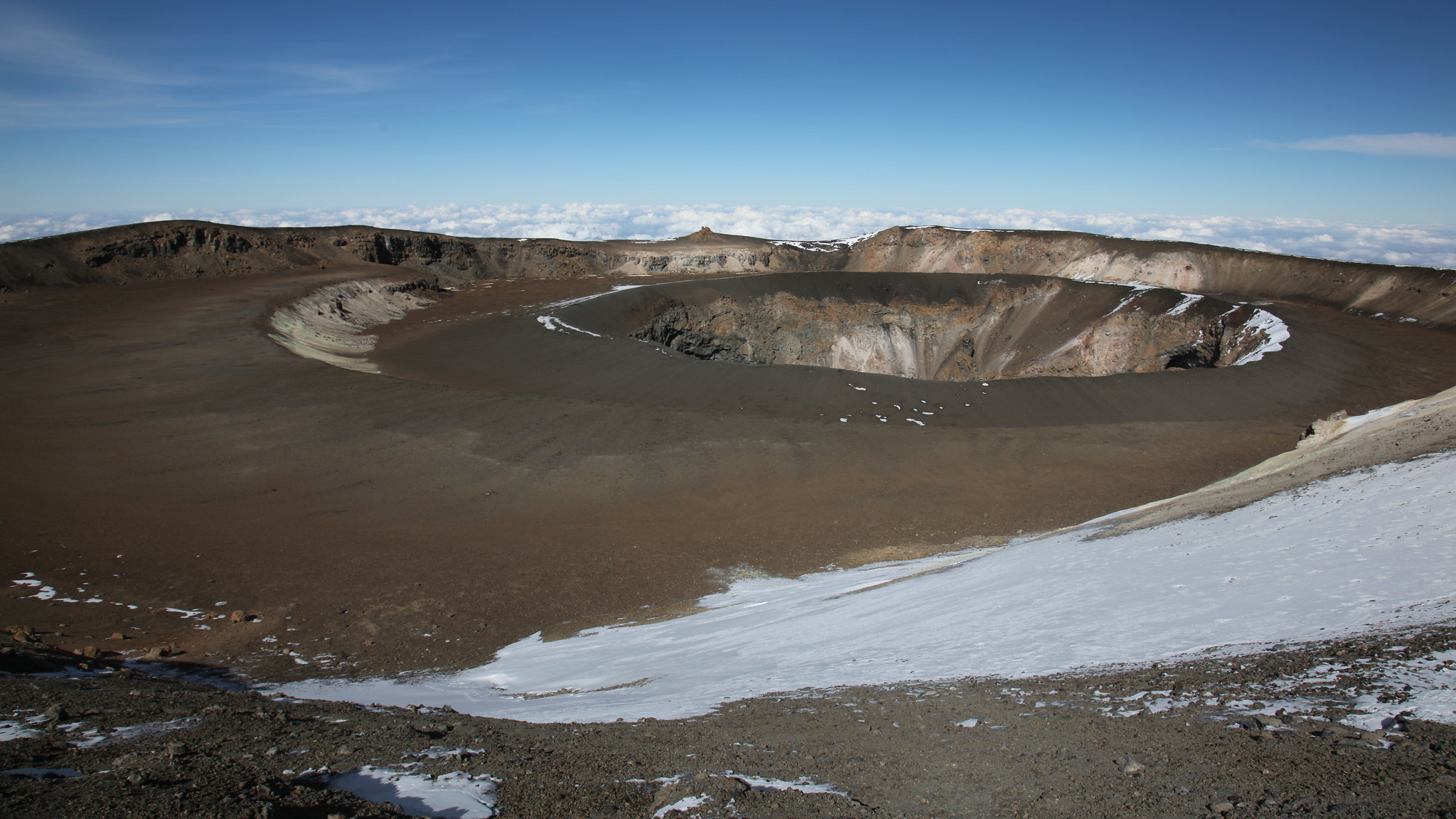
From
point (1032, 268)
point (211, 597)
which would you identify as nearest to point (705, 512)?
point (211, 597)

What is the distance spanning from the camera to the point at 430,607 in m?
12.5

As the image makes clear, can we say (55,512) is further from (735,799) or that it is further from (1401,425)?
(1401,425)

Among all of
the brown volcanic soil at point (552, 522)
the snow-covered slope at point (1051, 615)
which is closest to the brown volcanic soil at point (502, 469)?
the brown volcanic soil at point (552, 522)

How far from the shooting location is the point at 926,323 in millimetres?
47312

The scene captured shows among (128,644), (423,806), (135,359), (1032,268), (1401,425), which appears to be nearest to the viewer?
(423,806)

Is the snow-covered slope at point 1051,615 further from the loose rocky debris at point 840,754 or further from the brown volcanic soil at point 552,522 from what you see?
the brown volcanic soil at point 552,522

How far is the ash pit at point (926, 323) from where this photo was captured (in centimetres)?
3819

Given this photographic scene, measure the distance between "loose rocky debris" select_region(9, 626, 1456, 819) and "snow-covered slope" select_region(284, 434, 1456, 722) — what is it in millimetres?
694

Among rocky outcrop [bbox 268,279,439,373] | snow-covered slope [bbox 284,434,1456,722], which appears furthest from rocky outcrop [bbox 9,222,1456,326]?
snow-covered slope [bbox 284,434,1456,722]

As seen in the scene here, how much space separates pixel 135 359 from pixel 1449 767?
3555cm

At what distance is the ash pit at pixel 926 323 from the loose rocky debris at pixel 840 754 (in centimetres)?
3290

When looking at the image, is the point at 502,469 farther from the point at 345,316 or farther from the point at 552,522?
the point at 345,316

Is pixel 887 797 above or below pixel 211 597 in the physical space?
above

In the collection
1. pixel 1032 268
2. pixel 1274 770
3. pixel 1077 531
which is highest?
pixel 1032 268
